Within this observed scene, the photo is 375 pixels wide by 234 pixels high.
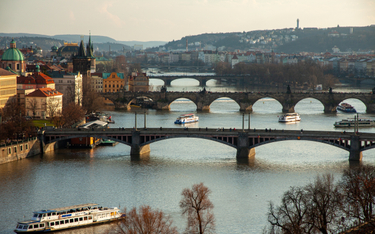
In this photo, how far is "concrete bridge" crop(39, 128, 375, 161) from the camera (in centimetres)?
3697

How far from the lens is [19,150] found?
38.0 meters

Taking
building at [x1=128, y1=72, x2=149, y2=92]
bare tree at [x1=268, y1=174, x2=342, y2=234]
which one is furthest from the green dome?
bare tree at [x1=268, y1=174, x2=342, y2=234]

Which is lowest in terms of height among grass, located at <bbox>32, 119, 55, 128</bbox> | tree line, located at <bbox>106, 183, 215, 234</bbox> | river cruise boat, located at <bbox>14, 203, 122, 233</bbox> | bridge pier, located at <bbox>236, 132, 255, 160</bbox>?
river cruise boat, located at <bbox>14, 203, 122, 233</bbox>

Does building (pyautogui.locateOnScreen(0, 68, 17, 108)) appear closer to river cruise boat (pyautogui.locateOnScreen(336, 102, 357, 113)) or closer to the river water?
the river water

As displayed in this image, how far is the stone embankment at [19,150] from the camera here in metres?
36.7

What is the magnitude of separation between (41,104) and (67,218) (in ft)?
89.5

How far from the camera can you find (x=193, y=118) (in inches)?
2282

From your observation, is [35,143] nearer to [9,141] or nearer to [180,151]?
[9,141]

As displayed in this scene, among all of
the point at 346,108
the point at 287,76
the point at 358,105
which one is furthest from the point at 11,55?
the point at 287,76

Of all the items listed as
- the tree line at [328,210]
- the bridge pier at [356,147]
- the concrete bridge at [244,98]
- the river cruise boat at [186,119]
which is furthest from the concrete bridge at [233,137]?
the concrete bridge at [244,98]

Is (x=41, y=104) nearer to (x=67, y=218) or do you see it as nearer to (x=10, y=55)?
(x=10, y=55)

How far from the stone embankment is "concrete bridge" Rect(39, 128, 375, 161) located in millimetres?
A: 659

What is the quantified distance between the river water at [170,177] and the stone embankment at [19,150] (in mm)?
500

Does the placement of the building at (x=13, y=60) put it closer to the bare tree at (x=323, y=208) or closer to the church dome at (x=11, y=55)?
the church dome at (x=11, y=55)
